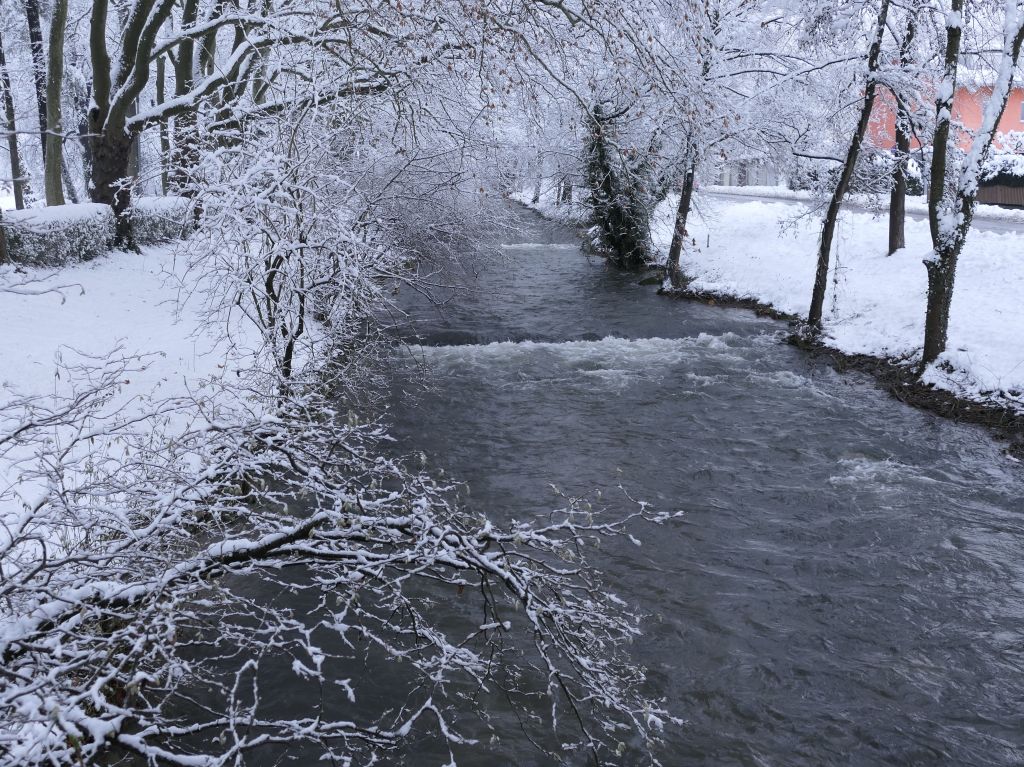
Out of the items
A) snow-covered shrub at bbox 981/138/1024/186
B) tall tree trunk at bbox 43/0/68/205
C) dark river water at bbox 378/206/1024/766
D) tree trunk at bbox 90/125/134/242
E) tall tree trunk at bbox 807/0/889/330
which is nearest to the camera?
dark river water at bbox 378/206/1024/766

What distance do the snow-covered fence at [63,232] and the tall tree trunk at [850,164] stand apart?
1175 cm

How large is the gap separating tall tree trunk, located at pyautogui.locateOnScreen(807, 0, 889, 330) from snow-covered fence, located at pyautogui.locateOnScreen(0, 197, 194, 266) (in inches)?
463

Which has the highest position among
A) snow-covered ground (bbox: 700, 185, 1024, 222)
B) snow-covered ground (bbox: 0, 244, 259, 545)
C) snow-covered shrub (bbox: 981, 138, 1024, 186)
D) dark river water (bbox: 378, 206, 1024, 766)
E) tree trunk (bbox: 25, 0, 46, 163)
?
tree trunk (bbox: 25, 0, 46, 163)

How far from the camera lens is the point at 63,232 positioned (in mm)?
14648

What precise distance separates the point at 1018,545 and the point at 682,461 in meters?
3.69

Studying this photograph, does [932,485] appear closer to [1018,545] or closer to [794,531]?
[1018,545]

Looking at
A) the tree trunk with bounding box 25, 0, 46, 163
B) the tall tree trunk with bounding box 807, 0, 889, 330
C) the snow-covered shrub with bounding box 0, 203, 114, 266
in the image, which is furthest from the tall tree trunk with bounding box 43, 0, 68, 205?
the tall tree trunk with bounding box 807, 0, 889, 330

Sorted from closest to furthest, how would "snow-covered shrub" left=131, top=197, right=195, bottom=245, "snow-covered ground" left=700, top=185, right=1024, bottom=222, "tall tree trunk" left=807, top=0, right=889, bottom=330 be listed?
"tall tree trunk" left=807, top=0, right=889, bottom=330 → "snow-covered shrub" left=131, top=197, right=195, bottom=245 → "snow-covered ground" left=700, top=185, right=1024, bottom=222

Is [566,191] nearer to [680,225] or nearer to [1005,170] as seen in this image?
[680,225]

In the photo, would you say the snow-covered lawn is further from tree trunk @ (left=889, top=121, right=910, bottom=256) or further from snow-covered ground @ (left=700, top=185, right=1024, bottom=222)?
snow-covered ground @ (left=700, top=185, right=1024, bottom=222)

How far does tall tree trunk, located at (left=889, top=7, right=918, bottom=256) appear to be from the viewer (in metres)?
14.4

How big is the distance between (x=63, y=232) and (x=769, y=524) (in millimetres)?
13604

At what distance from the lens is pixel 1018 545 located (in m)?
7.89

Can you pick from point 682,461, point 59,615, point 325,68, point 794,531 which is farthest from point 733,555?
point 325,68
